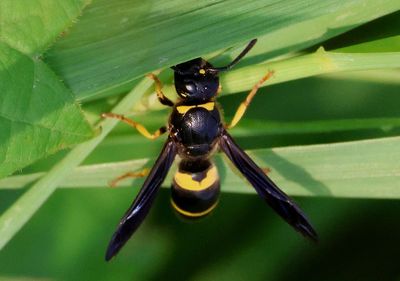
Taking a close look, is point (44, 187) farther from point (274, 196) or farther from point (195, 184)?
point (274, 196)

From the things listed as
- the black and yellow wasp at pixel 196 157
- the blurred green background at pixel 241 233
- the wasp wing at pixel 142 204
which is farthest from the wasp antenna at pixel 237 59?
the blurred green background at pixel 241 233

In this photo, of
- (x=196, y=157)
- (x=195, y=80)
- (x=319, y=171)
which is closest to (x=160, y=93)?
(x=195, y=80)

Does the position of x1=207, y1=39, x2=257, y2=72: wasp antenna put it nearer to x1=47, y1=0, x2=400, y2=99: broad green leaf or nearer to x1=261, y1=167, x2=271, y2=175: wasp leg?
x1=47, y1=0, x2=400, y2=99: broad green leaf

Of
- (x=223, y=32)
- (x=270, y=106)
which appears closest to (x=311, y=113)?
(x=270, y=106)

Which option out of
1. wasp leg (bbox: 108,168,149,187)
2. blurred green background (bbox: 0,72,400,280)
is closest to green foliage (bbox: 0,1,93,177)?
wasp leg (bbox: 108,168,149,187)

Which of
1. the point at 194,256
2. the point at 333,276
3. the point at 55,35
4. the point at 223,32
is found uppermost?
the point at 55,35

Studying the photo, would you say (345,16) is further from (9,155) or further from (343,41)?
(9,155)
